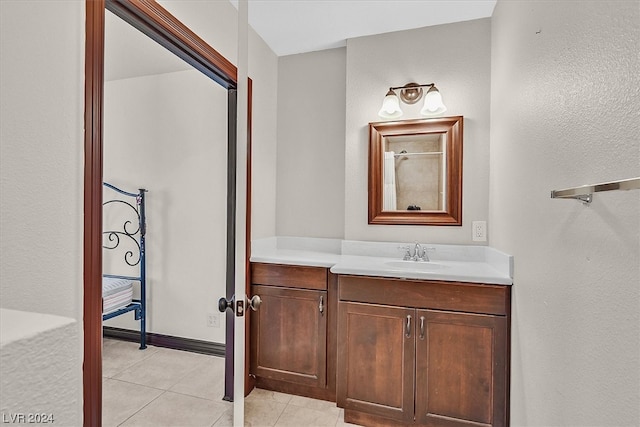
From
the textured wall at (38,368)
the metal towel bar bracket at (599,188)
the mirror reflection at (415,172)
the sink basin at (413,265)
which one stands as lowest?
the sink basin at (413,265)

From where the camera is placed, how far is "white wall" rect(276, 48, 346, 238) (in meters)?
2.58

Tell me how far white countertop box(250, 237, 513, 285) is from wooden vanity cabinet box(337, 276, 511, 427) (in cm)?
6

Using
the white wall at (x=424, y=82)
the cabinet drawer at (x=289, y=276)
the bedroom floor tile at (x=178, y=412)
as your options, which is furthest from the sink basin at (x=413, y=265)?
the bedroom floor tile at (x=178, y=412)

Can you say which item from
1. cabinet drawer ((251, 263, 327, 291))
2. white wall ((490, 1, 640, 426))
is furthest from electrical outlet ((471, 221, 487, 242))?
cabinet drawer ((251, 263, 327, 291))

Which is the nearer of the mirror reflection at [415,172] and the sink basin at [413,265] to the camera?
the sink basin at [413,265]

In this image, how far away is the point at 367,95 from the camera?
2.41m

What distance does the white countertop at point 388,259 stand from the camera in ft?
5.72

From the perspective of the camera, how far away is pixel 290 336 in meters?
2.13

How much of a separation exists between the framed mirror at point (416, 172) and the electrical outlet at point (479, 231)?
0.35 ft

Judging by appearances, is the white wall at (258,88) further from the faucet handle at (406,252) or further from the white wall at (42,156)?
the faucet handle at (406,252)

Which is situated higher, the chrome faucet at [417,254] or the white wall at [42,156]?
the white wall at [42,156]

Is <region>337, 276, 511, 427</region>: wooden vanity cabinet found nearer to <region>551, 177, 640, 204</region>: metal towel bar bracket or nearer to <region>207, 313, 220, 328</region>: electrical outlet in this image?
<region>551, 177, 640, 204</region>: metal towel bar bracket

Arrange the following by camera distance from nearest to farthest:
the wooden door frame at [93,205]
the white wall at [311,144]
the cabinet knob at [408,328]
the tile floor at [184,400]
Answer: the wooden door frame at [93,205] < the cabinet knob at [408,328] < the tile floor at [184,400] < the white wall at [311,144]

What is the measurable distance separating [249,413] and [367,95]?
2253mm
